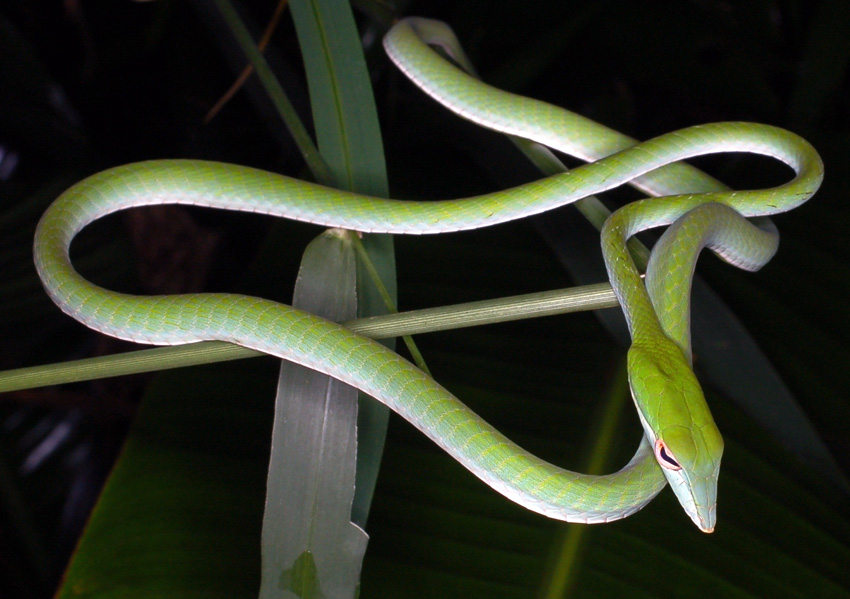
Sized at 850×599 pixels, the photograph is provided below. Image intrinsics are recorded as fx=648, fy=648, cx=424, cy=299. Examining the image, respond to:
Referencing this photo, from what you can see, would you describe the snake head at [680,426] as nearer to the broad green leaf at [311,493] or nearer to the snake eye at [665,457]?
the snake eye at [665,457]

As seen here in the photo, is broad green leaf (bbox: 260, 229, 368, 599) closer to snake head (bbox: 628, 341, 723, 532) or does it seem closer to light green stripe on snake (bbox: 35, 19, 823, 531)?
light green stripe on snake (bbox: 35, 19, 823, 531)

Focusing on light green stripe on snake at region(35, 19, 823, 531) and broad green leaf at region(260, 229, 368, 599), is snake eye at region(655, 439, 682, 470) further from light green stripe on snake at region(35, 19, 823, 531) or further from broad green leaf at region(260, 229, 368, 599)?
broad green leaf at region(260, 229, 368, 599)

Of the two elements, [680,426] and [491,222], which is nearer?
[680,426]

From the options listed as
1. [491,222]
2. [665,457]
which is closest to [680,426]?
[665,457]

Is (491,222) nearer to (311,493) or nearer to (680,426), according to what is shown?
(680,426)

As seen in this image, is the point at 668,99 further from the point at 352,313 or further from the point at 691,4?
the point at 352,313

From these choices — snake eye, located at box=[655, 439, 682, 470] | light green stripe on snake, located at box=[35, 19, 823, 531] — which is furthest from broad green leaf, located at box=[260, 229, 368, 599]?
snake eye, located at box=[655, 439, 682, 470]

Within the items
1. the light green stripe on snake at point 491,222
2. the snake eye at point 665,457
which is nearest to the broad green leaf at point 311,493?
the light green stripe on snake at point 491,222

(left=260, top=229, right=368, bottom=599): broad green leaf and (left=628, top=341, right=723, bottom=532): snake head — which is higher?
(left=628, top=341, right=723, bottom=532): snake head
